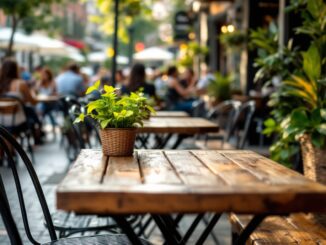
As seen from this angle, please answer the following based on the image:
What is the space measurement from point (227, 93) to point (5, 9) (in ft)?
17.4

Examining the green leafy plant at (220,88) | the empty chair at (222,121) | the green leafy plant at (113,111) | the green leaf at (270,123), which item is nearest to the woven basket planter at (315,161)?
the green leaf at (270,123)

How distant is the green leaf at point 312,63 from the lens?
4512mm

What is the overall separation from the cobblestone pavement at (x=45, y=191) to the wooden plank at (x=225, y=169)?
1936mm

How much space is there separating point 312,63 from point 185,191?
2837 mm

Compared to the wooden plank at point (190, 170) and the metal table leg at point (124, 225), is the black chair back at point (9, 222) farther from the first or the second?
the wooden plank at point (190, 170)

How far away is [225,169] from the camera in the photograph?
251cm

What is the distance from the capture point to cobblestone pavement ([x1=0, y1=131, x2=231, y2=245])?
5.04 m

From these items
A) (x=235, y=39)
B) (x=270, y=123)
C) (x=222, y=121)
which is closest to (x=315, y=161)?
(x=270, y=123)

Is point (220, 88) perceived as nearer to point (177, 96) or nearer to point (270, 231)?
point (177, 96)

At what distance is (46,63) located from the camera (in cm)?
3153

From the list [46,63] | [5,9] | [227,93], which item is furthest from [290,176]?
[46,63]

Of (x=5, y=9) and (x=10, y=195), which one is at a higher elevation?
(x=5, y=9)

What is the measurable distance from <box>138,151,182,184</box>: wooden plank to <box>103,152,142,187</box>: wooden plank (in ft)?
0.10

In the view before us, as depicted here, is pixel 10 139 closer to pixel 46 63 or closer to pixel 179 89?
pixel 179 89
